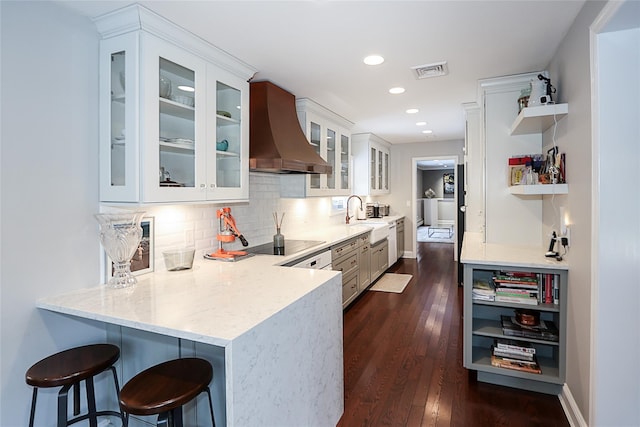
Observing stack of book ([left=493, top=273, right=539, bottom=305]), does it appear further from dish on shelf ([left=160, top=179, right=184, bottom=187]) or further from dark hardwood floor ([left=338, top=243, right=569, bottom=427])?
dish on shelf ([left=160, top=179, right=184, bottom=187])

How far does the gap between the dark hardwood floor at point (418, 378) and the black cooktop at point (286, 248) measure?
948mm

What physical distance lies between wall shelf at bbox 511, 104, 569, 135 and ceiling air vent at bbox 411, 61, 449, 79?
27.3 inches

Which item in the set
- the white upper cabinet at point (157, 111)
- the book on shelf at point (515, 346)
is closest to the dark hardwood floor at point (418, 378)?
the book on shelf at point (515, 346)

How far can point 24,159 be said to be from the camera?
172cm

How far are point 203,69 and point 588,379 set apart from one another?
2.88 m

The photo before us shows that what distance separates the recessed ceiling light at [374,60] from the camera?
2570 millimetres

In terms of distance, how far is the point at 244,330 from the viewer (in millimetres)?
1358

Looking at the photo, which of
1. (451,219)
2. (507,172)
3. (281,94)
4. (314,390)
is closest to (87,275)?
(314,390)

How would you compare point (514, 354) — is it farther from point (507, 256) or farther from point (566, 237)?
point (566, 237)

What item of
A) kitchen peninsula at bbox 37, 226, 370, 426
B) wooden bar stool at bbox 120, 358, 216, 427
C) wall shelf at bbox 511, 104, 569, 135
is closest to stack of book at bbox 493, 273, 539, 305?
wall shelf at bbox 511, 104, 569, 135

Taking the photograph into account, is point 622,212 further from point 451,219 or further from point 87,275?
point 451,219

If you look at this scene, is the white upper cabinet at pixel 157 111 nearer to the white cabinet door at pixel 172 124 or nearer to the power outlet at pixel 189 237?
the white cabinet door at pixel 172 124

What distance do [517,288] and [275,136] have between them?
2180 millimetres

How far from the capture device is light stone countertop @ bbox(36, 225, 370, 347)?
4.67ft
